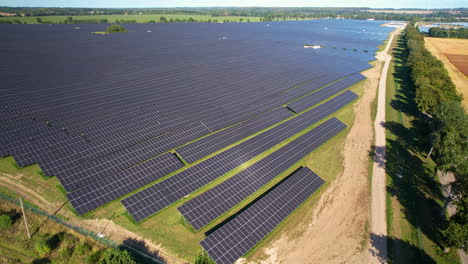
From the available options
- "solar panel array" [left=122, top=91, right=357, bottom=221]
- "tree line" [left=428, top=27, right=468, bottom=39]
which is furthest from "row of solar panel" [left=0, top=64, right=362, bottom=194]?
"tree line" [left=428, top=27, right=468, bottom=39]

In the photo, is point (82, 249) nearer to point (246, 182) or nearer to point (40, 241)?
point (40, 241)

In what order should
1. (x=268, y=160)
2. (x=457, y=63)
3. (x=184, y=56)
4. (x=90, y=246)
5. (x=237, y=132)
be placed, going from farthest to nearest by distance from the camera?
(x=457, y=63), (x=184, y=56), (x=237, y=132), (x=268, y=160), (x=90, y=246)

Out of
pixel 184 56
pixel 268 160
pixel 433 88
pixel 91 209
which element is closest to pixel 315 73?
pixel 433 88

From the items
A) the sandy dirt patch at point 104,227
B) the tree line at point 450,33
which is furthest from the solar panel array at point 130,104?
the tree line at point 450,33

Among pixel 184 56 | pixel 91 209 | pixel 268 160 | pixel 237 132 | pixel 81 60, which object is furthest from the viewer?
pixel 184 56

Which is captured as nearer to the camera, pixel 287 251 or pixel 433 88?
pixel 287 251

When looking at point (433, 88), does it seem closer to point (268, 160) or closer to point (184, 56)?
point (268, 160)

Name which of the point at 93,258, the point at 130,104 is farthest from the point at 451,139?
the point at 130,104

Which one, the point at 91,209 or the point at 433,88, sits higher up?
the point at 433,88
